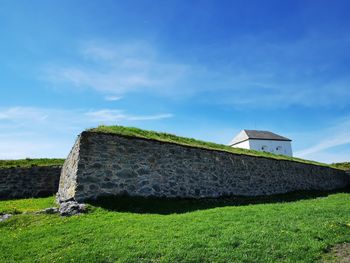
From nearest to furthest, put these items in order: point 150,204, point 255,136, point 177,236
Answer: point 177,236 < point 150,204 < point 255,136

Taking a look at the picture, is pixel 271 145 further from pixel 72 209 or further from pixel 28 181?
pixel 72 209

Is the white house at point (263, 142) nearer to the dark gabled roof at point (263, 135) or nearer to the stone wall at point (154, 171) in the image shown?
the dark gabled roof at point (263, 135)

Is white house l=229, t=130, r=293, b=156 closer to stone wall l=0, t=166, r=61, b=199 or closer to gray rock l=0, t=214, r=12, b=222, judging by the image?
stone wall l=0, t=166, r=61, b=199

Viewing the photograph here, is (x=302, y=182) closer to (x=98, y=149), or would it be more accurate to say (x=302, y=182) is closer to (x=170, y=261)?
(x=98, y=149)

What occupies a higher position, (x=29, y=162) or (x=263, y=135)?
(x=263, y=135)

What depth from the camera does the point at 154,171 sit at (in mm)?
14742

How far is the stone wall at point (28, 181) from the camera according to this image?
19078 mm

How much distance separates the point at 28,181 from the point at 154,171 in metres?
9.75

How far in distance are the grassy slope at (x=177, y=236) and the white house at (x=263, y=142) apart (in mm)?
41912

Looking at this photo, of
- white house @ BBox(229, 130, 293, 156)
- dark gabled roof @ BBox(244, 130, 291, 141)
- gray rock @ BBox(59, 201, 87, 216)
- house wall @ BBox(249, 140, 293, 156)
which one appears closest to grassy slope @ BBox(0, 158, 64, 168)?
gray rock @ BBox(59, 201, 87, 216)

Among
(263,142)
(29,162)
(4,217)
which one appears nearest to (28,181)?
(29,162)

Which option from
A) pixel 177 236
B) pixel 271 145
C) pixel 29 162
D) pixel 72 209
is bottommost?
pixel 177 236

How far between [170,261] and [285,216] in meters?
5.09

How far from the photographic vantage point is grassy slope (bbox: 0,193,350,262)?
23.7 feet
